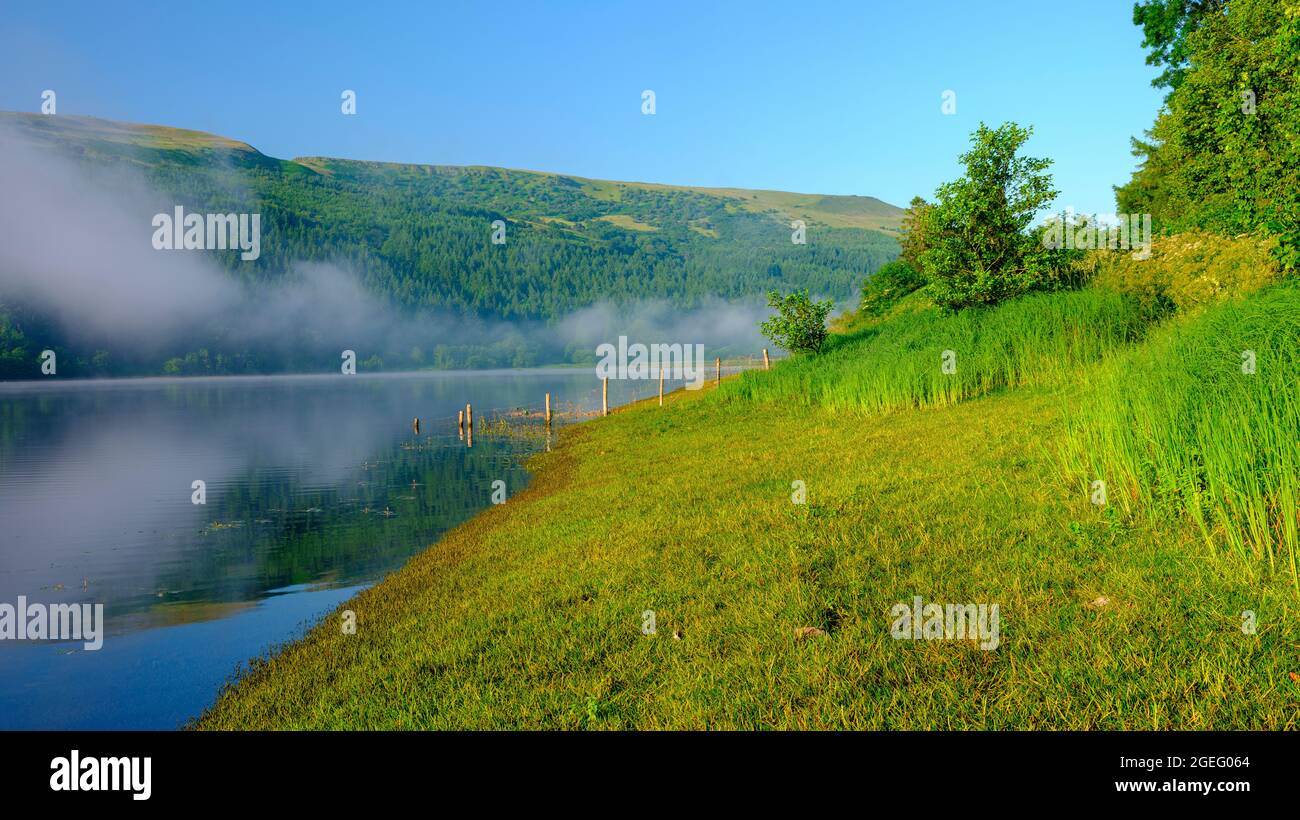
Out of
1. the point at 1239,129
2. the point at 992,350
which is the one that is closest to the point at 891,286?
the point at 1239,129

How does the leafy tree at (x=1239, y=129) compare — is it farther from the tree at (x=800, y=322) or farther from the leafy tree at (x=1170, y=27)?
the tree at (x=800, y=322)

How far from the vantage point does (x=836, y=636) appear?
697 cm

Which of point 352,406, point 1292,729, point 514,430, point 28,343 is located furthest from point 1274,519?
point 28,343

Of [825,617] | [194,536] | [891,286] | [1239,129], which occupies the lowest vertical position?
[194,536]

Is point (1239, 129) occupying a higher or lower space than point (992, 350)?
higher

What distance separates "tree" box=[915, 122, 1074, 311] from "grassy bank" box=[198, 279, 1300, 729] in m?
14.8

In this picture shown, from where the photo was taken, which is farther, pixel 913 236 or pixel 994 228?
pixel 913 236

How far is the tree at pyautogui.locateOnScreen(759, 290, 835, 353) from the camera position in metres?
37.8

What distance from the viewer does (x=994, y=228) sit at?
29.3 meters

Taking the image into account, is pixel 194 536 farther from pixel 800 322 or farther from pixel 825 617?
pixel 800 322

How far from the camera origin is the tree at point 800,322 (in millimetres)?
37812

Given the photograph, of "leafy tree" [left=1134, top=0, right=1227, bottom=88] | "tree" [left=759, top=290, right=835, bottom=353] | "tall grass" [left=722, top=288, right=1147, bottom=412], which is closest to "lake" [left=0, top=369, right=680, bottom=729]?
"tall grass" [left=722, top=288, right=1147, bottom=412]

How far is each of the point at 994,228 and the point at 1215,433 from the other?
23875mm

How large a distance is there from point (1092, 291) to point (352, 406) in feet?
267
